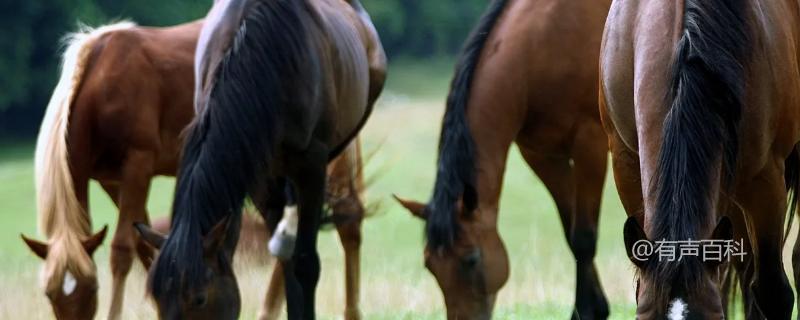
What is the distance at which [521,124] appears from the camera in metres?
7.66

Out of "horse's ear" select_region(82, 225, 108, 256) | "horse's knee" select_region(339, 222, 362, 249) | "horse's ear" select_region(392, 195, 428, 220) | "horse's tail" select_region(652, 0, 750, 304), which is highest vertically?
"horse's tail" select_region(652, 0, 750, 304)

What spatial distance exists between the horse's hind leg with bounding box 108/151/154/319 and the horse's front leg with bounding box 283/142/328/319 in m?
1.57

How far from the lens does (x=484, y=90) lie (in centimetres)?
754

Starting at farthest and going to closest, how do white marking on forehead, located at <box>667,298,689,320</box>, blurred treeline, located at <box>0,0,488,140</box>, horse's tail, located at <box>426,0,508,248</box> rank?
1. blurred treeline, located at <box>0,0,488,140</box>
2. horse's tail, located at <box>426,0,508,248</box>
3. white marking on forehead, located at <box>667,298,689,320</box>

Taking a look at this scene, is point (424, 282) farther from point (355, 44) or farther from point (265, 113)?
point (265, 113)

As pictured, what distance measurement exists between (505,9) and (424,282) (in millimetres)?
4388

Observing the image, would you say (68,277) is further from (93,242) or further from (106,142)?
(106,142)

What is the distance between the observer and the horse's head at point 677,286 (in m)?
4.00

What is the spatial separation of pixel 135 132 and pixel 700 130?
4.79 metres

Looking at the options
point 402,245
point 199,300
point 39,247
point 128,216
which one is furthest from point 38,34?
point 199,300

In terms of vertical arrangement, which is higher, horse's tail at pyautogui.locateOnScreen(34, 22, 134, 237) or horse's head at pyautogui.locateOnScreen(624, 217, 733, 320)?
horse's head at pyautogui.locateOnScreen(624, 217, 733, 320)

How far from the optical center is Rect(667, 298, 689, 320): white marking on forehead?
398 cm

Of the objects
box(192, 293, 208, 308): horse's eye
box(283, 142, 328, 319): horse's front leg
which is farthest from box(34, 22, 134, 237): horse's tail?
box(192, 293, 208, 308): horse's eye

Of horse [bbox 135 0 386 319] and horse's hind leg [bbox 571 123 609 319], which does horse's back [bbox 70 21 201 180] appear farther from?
horse's hind leg [bbox 571 123 609 319]
